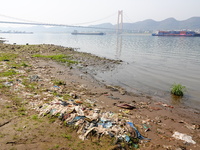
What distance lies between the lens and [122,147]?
4.34 m

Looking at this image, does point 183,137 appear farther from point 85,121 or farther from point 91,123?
point 85,121

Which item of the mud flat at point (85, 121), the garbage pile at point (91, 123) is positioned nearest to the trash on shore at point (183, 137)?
the mud flat at point (85, 121)

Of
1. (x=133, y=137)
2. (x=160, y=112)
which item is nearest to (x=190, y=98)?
(x=160, y=112)

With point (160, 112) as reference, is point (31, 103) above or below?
above

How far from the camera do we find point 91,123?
201 inches

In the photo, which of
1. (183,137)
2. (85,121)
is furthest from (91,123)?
(183,137)

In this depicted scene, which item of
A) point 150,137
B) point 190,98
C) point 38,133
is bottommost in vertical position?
point 190,98

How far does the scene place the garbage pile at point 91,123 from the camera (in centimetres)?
475

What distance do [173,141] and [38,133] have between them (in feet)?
13.8

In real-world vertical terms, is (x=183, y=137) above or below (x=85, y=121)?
below

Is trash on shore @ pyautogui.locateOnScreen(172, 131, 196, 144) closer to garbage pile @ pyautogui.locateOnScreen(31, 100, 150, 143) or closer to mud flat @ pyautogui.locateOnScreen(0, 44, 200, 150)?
mud flat @ pyautogui.locateOnScreen(0, 44, 200, 150)

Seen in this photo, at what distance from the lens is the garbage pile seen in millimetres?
4746

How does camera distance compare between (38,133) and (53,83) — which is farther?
(53,83)

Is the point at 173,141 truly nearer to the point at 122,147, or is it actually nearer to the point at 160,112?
the point at 122,147
